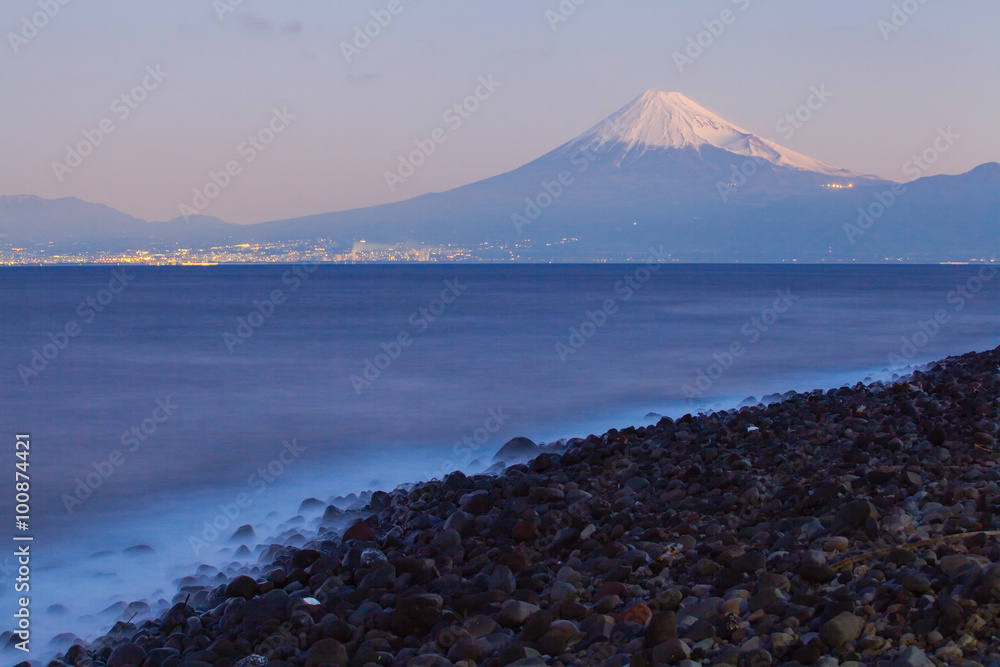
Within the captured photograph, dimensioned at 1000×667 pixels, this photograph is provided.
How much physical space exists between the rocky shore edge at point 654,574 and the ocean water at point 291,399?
5.21 ft

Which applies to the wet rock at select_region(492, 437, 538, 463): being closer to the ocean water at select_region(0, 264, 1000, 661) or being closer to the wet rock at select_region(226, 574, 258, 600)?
the ocean water at select_region(0, 264, 1000, 661)

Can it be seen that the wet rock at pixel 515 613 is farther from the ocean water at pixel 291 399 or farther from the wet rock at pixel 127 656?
the ocean water at pixel 291 399

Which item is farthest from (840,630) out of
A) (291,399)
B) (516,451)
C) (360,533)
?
(291,399)

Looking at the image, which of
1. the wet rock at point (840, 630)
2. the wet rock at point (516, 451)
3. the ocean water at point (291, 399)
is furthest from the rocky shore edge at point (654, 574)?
the wet rock at point (516, 451)

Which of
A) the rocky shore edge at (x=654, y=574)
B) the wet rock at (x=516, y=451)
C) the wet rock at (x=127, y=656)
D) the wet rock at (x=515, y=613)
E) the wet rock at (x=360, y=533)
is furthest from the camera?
the wet rock at (x=516, y=451)

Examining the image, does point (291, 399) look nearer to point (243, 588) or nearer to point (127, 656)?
point (243, 588)

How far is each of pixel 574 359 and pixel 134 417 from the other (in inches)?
491

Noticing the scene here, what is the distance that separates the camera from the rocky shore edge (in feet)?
12.8

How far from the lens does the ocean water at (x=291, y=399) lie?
865cm

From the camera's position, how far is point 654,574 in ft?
17.0

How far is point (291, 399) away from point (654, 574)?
45.2 ft

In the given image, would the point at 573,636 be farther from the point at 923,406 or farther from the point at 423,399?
the point at 423,399

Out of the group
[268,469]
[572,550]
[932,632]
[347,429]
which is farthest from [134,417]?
[932,632]

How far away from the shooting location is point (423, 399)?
17.9 metres
